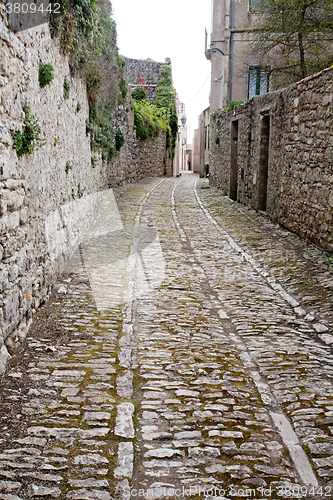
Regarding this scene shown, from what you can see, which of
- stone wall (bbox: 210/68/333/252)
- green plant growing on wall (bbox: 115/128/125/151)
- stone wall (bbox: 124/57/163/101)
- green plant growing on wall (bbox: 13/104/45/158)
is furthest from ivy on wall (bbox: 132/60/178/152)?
green plant growing on wall (bbox: 13/104/45/158)

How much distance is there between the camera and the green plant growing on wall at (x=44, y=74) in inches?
210

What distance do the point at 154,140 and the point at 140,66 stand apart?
1050 cm

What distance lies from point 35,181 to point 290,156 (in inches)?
250

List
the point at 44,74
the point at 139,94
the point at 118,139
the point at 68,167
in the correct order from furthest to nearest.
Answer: the point at 139,94, the point at 118,139, the point at 68,167, the point at 44,74

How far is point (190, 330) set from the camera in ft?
16.4

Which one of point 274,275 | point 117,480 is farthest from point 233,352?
point 274,275

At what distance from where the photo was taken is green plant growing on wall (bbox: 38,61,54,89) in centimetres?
534

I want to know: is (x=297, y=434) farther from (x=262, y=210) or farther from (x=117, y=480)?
(x=262, y=210)

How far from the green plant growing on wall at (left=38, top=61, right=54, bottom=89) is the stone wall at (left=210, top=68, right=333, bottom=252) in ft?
15.2

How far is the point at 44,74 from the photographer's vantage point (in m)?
5.42

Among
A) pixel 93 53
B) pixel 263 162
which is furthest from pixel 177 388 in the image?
pixel 263 162

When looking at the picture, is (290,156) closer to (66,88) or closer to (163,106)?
(66,88)

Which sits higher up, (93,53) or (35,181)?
(93,53)

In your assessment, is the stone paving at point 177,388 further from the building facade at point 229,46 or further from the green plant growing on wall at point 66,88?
the building facade at point 229,46
